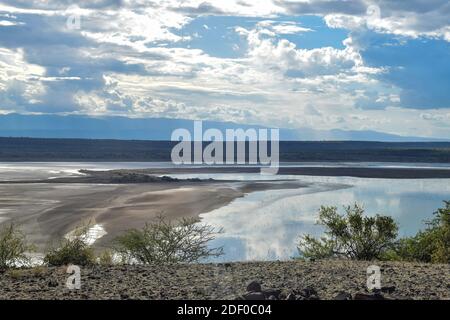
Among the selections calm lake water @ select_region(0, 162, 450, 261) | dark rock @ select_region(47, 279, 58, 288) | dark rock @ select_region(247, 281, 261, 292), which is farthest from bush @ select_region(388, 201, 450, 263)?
dark rock @ select_region(47, 279, 58, 288)

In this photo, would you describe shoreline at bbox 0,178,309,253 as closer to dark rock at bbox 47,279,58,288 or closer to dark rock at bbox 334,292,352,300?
dark rock at bbox 47,279,58,288

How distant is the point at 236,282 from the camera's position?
11219 millimetres

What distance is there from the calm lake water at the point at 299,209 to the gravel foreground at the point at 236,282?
7.46 metres

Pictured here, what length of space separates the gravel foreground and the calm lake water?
746 centimetres

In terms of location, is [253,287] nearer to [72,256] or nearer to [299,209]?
[72,256]

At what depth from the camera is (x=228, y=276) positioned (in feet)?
39.4

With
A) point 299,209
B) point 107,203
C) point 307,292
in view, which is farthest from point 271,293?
point 107,203

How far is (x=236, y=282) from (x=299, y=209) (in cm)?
2692

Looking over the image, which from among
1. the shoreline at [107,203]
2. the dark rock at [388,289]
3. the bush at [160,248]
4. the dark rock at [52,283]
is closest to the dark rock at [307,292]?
the dark rock at [388,289]

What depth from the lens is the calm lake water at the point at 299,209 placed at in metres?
24.6

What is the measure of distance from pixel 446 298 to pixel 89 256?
802 cm

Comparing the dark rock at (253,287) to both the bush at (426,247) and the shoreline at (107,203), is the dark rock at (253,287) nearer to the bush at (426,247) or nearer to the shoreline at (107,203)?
the bush at (426,247)

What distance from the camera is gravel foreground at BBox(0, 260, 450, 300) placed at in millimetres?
10164
